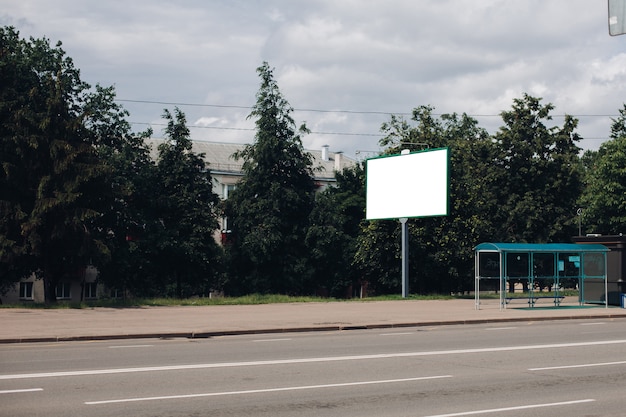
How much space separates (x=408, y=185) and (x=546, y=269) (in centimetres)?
1110

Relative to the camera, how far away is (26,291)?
239ft

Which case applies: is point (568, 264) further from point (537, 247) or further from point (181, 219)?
point (181, 219)

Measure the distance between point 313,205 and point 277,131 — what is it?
18.1ft

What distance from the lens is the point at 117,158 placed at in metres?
50.8

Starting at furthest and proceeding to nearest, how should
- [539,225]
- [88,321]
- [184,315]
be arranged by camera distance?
[539,225] < [184,315] < [88,321]

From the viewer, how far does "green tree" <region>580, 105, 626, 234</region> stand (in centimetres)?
5991

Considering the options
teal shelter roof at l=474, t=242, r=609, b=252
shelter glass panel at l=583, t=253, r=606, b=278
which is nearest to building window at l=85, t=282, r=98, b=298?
shelter glass panel at l=583, t=253, r=606, b=278

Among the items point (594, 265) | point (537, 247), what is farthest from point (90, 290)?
point (537, 247)

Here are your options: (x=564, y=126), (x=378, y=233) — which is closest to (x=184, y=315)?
(x=378, y=233)

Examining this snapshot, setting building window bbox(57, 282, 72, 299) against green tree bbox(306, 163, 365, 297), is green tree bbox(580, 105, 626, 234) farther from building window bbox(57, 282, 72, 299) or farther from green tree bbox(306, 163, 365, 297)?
building window bbox(57, 282, 72, 299)

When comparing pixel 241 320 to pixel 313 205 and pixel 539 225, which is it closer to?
pixel 313 205

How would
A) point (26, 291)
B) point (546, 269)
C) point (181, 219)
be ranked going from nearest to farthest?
point (546, 269) < point (181, 219) < point (26, 291)

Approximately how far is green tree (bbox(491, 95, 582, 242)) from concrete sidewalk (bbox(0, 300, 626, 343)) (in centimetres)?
2696

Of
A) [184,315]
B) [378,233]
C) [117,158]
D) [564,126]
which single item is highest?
[564,126]
